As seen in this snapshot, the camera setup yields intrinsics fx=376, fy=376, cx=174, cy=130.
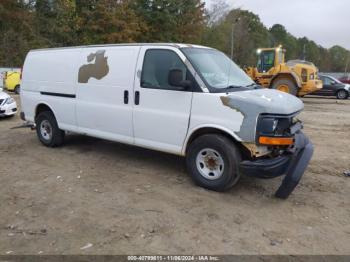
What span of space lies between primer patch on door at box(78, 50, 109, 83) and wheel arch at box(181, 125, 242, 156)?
6.70 feet

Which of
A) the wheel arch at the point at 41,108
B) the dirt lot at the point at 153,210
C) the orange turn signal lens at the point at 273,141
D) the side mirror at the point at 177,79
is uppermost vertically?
the side mirror at the point at 177,79

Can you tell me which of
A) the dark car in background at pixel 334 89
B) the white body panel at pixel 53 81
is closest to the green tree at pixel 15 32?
the dark car in background at pixel 334 89

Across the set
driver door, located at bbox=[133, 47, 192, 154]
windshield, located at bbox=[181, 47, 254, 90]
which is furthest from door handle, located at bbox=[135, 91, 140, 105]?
windshield, located at bbox=[181, 47, 254, 90]

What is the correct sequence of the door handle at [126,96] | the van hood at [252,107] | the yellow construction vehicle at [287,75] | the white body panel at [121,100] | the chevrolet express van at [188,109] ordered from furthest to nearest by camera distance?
the yellow construction vehicle at [287,75], the door handle at [126,96], the white body panel at [121,100], the chevrolet express van at [188,109], the van hood at [252,107]

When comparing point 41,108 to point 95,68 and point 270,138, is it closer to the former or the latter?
point 95,68

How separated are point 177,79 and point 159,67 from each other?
64 cm

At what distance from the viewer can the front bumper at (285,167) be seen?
4984 mm

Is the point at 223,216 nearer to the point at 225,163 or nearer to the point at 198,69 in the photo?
the point at 225,163

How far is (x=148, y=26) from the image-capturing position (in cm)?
3981

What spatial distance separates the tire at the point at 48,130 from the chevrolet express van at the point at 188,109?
397 millimetres

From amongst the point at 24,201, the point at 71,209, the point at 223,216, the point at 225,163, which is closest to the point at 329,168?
the point at 225,163

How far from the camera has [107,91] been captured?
6.54 m

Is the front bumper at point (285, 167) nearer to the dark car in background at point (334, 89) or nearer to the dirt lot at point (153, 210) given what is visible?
the dirt lot at point (153, 210)

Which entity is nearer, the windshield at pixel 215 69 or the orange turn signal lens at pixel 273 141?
the orange turn signal lens at pixel 273 141
